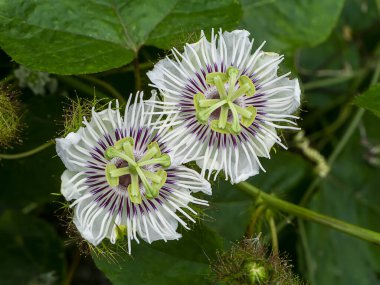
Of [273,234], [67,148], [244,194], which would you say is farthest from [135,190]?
[244,194]

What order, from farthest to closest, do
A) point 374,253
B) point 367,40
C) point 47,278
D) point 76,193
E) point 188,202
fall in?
point 367,40 → point 374,253 → point 47,278 → point 188,202 → point 76,193

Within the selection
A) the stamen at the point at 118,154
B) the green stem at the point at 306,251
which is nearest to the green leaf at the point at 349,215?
the green stem at the point at 306,251

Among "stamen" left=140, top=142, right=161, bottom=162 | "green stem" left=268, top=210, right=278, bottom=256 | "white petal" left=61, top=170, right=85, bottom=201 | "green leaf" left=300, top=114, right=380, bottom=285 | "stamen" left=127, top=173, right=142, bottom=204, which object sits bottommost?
"green leaf" left=300, top=114, right=380, bottom=285

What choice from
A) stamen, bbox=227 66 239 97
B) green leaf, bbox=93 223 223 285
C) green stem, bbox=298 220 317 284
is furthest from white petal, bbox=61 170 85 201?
green stem, bbox=298 220 317 284

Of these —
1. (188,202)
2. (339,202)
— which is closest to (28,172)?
(188,202)

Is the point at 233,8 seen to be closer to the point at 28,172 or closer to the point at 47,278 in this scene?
the point at 28,172

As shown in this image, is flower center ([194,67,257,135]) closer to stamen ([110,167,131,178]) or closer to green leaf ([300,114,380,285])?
stamen ([110,167,131,178])

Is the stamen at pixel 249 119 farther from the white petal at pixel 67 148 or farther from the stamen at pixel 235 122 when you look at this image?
the white petal at pixel 67 148
